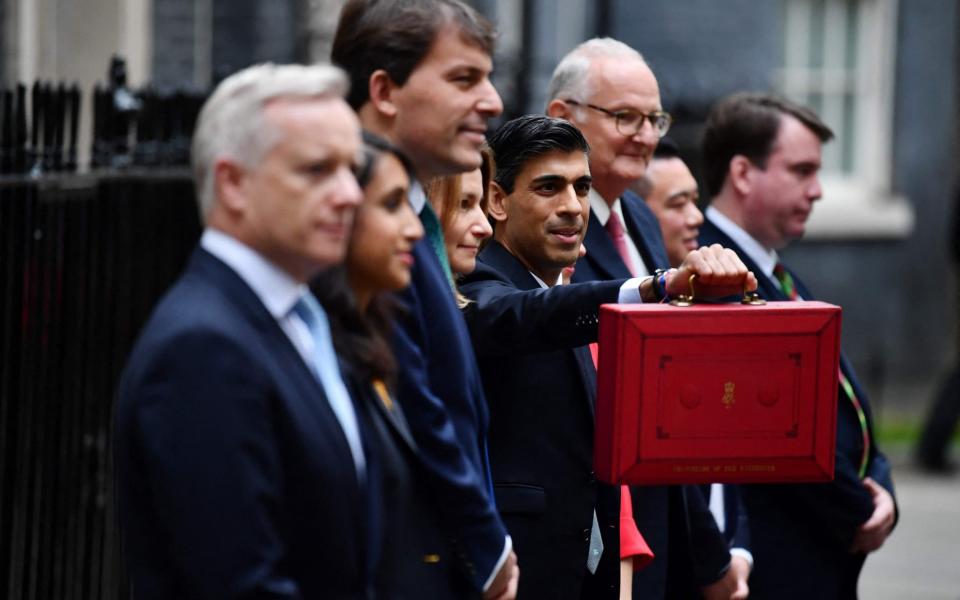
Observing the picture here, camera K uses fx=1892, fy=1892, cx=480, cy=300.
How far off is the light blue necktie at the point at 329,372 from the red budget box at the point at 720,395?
1.16m

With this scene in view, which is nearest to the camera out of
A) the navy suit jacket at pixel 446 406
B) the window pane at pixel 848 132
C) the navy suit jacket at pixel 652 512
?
the navy suit jacket at pixel 446 406

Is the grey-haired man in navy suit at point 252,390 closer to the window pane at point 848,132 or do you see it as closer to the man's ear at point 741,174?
the man's ear at point 741,174

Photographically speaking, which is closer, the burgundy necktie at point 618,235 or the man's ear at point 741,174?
the burgundy necktie at point 618,235

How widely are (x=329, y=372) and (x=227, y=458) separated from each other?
304 mm

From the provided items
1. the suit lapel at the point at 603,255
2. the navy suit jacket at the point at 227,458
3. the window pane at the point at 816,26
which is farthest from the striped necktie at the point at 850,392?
the window pane at the point at 816,26

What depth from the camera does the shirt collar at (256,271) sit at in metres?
2.96

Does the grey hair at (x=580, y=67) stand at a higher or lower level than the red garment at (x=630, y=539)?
higher

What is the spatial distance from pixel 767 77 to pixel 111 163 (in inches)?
428

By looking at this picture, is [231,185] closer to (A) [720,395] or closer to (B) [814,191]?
(A) [720,395]

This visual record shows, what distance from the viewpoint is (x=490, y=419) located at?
438cm

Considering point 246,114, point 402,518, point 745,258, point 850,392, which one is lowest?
point 850,392

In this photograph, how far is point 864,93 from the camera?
16.9 metres

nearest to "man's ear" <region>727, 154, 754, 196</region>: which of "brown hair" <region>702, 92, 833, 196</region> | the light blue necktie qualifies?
"brown hair" <region>702, 92, 833, 196</region>

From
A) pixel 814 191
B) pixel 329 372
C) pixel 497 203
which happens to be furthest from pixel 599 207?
pixel 329 372
